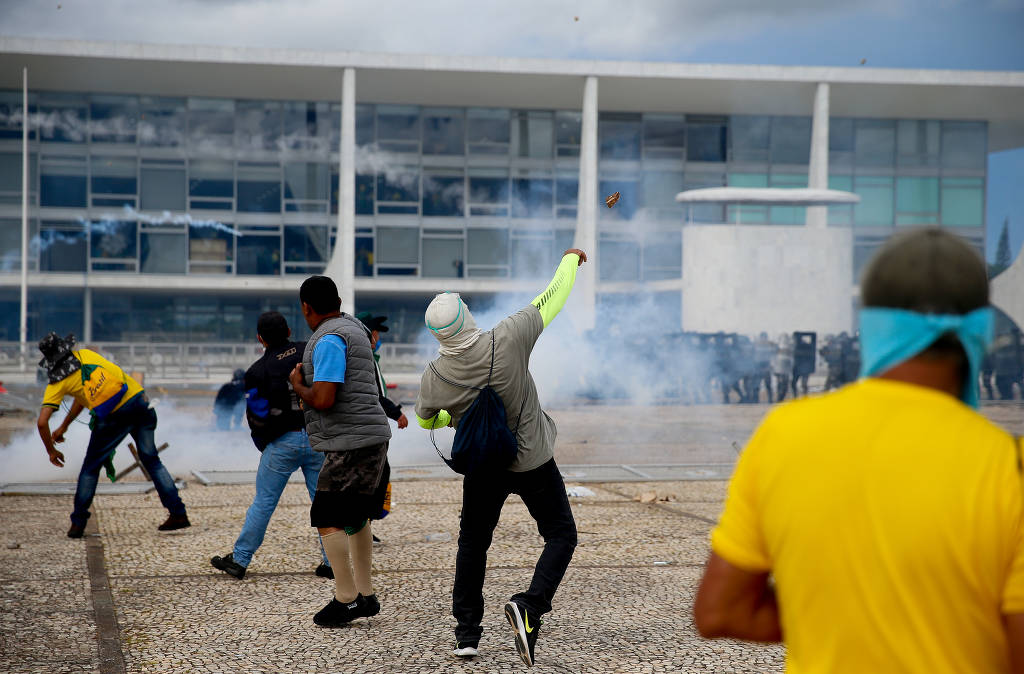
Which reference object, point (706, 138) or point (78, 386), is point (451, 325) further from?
point (706, 138)

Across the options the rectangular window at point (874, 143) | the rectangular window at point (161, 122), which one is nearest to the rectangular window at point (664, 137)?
the rectangular window at point (874, 143)

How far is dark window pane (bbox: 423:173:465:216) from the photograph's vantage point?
35594mm

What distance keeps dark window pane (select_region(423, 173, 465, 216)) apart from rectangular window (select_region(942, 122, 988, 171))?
17.9 m

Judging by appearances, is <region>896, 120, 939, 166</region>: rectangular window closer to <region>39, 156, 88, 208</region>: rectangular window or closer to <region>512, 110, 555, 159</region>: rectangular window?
<region>512, 110, 555, 159</region>: rectangular window

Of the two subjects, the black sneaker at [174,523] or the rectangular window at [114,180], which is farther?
the rectangular window at [114,180]

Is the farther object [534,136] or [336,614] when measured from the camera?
[534,136]

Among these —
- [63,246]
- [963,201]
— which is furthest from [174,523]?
[963,201]

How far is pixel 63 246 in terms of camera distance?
111ft

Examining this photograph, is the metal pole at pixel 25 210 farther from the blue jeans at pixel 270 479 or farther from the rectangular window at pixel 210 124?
the blue jeans at pixel 270 479

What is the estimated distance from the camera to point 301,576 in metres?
5.36

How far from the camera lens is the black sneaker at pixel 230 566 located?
205 inches

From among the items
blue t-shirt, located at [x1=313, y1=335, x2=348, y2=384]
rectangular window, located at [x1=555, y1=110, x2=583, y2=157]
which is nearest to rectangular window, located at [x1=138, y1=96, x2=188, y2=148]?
rectangular window, located at [x1=555, y1=110, x2=583, y2=157]

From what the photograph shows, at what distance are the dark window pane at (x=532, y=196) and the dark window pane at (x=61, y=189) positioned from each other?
591 inches

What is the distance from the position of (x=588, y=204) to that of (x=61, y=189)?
18.2 meters
